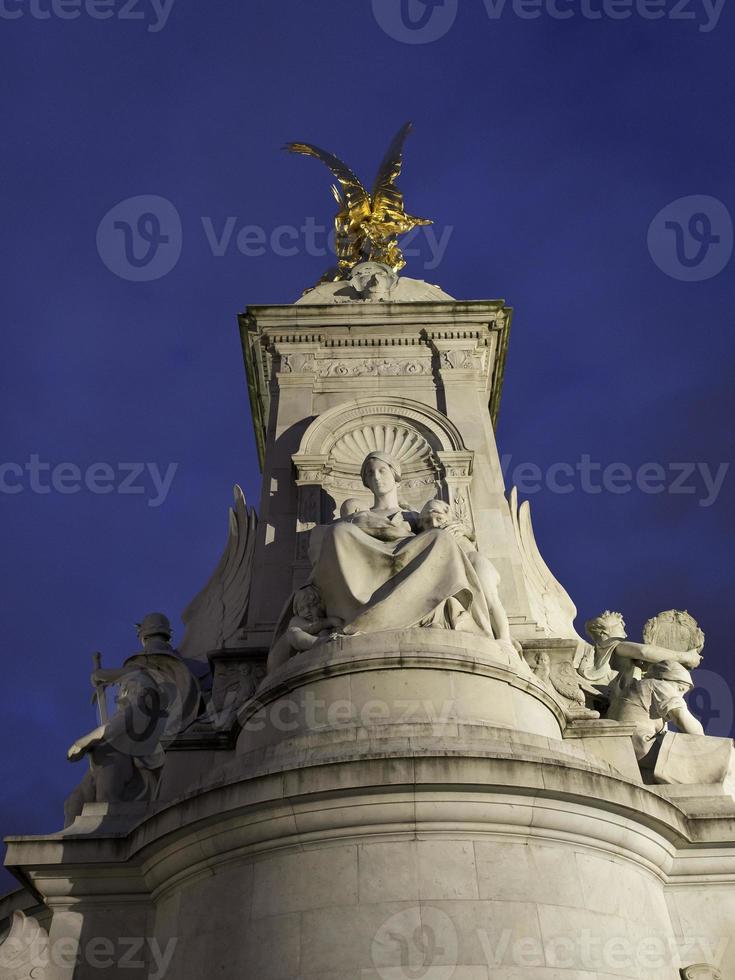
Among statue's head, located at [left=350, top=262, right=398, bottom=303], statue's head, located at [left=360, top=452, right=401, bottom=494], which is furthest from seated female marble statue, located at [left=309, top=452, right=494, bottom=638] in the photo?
statue's head, located at [left=350, top=262, right=398, bottom=303]

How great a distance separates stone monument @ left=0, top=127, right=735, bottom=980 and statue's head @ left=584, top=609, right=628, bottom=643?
0.19 ft

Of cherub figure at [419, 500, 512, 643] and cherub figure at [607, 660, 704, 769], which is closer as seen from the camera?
cherub figure at [419, 500, 512, 643]

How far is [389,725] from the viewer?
382 inches

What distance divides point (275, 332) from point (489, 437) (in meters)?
4.24

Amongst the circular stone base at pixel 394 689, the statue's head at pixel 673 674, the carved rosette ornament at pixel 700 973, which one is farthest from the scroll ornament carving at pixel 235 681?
the carved rosette ornament at pixel 700 973

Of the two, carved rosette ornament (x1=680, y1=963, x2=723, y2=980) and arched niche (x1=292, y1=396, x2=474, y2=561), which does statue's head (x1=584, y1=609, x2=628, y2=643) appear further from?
carved rosette ornament (x1=680, y1=963, x2=723, y2=980)

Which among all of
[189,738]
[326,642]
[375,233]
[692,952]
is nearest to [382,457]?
[326,642]

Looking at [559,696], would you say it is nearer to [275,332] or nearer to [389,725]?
[389,725]

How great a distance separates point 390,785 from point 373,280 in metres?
11.6

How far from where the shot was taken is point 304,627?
464 inches

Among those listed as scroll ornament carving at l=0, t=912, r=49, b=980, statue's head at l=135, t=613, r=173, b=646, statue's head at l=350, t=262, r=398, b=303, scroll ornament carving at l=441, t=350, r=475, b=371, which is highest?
statue's head at l=350, t=262, r=398, b=303

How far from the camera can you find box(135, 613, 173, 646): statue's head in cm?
1412

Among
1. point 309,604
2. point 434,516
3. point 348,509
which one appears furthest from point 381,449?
point 309,604

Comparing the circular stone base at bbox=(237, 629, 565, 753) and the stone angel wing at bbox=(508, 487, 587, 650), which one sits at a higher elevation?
the stone angel wing at bbox=(508, 487, 587, 650)
